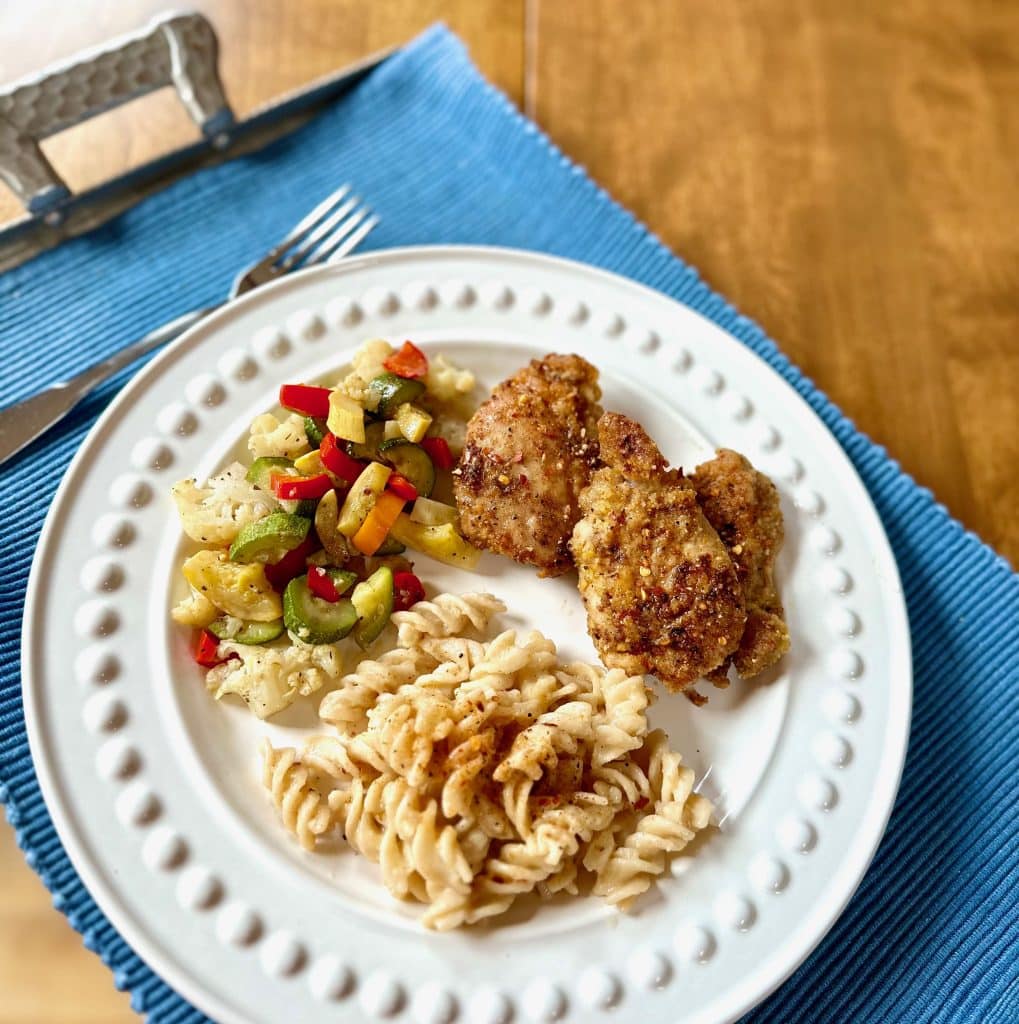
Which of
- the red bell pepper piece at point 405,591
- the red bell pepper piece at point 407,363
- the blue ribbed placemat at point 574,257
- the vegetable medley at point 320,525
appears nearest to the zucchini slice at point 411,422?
the vegetable medley at point 320,525

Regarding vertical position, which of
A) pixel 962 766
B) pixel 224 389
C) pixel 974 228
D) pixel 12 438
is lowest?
pixel 962 766

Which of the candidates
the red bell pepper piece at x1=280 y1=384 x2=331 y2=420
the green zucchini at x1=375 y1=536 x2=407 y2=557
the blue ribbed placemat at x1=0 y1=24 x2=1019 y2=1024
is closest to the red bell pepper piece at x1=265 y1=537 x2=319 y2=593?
the green zucchini at x1=375 y1=536 x2=407 y2=557

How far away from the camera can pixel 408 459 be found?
3.24 metres

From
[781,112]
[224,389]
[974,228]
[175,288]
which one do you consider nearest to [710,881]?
[224,389]

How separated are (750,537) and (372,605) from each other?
1279 millimetres

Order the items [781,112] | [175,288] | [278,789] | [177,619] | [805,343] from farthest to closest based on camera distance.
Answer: [781,112] < [805,343] < [175,288] < [177,619] < [278,789]

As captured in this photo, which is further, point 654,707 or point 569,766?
point 654,707

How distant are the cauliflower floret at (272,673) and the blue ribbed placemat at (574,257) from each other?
2.01ft

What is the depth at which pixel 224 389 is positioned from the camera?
11.1 feet

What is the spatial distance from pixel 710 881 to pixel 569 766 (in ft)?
1.75

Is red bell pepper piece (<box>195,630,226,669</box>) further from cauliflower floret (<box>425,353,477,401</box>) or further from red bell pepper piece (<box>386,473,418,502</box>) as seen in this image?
cauliflower floret (<box>425,353,477,401</box>)

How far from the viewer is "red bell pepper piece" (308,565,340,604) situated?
9.85 ft

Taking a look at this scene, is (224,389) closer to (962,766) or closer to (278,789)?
(278,789)

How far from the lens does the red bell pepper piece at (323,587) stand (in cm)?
300
